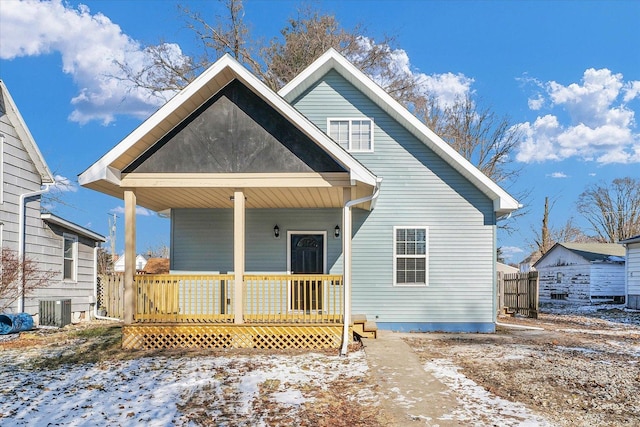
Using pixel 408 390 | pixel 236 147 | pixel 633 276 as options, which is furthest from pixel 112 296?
pixel 633 276

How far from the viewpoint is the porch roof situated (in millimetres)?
8906

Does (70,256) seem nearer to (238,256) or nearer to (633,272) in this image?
(238,256)

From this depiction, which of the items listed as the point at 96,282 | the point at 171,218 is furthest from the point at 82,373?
the point at 96,282

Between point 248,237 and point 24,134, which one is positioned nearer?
point 248,237

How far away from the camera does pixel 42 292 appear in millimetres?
13500

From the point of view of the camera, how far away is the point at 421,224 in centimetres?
1227

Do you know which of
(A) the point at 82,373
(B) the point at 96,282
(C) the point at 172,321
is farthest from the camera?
(B) the point at 96,282

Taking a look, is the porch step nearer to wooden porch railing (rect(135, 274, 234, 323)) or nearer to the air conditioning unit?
wooden porch railing (rect(135, 274, 234, 323))

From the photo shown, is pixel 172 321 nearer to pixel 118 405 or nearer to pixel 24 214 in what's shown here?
pixel 118 405

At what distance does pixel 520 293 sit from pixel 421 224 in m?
7.94

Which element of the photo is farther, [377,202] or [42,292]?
[42,292]

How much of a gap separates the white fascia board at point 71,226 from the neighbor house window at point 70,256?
268mm

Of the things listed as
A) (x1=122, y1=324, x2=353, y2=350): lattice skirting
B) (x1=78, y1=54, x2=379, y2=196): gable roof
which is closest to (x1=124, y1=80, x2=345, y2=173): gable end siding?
(x1=78, y1=54, x2=379, y2=196): gable roof

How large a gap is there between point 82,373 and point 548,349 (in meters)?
7.99
